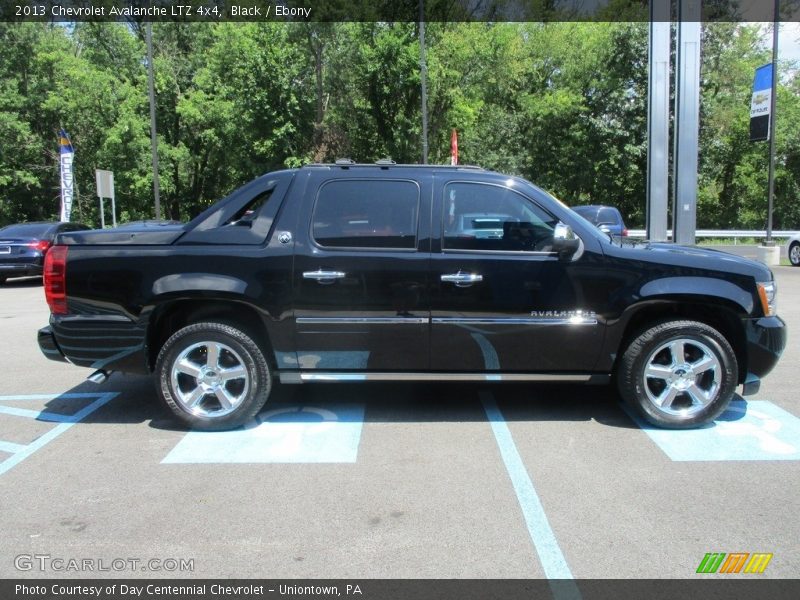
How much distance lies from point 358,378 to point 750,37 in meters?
38.4

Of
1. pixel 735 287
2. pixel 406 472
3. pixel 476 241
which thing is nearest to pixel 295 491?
pixel 406 472

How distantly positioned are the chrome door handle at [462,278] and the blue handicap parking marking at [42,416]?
10.3 feet

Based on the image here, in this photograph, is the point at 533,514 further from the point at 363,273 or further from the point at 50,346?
the point at 50,346

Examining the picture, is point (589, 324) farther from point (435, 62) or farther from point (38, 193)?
point (38, 193)

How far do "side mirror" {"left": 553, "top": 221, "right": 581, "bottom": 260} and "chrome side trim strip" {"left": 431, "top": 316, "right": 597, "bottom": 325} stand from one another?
0.45m

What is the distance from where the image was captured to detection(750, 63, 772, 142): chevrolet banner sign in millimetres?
17641

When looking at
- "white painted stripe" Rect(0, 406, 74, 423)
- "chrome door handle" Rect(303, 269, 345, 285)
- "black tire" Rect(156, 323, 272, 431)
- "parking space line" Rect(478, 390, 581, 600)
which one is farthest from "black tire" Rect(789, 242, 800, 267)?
"white painted stripe" Rect(0, 406, 74, 423)

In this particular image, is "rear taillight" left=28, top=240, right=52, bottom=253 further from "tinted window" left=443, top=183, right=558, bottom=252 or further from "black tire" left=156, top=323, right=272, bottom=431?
"tinted window" left=443, top=183, right=558, bottom=252

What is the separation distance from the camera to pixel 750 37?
35062 millimetres

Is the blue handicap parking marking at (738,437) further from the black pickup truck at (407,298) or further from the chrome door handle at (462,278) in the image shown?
the chrome door handle at (462,278)

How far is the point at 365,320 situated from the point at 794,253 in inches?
664

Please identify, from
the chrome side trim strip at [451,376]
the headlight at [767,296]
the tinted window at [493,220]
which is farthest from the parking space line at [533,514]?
the headlight at [767,296]

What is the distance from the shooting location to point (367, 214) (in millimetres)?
4902

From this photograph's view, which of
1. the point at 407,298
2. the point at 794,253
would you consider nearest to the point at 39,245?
the point at 407,298
